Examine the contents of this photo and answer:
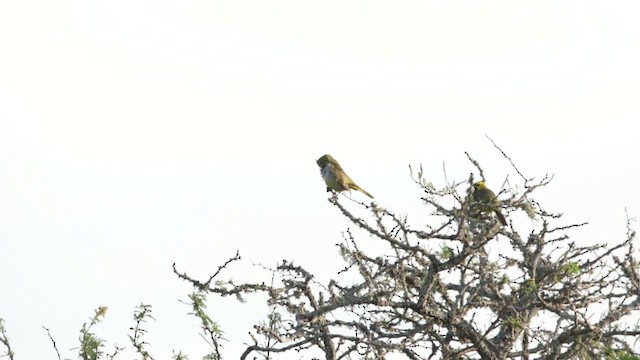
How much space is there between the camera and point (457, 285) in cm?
866

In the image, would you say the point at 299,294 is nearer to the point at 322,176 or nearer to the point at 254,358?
the point at 254,358

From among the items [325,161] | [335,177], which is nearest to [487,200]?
[335,177]

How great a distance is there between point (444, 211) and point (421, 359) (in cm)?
117

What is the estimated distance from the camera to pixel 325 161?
40.5ft

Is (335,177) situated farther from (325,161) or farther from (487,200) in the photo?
(487,200)

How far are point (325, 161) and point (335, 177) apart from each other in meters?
0.51

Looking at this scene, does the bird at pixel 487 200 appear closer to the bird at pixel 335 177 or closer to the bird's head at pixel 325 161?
the bird at pixel 335 177

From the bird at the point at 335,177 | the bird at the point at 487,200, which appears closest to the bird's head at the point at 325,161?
the bird at the point at 335,177

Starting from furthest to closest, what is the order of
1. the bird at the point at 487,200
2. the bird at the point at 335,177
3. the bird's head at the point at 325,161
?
the bird's head at the point at 325,161 → the bird at the point at 335,177 → the bird at the point at 487,200

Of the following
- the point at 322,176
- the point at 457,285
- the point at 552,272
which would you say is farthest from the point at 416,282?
the point at 322,176

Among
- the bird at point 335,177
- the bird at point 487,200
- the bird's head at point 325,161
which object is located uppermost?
the bird's head at point 325,161

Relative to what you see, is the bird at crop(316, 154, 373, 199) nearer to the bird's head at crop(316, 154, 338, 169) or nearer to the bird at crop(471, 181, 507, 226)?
the bird's head at crop(316, 154, 338, 169)

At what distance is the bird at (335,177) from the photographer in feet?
38.8

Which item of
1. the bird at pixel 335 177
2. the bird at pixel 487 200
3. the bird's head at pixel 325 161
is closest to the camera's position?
the bird at pixel 487 200
